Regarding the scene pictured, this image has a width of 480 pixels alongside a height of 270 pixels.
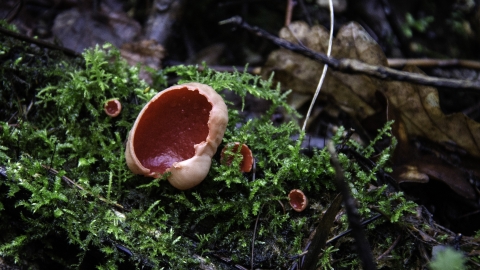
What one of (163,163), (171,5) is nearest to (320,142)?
(163,163)

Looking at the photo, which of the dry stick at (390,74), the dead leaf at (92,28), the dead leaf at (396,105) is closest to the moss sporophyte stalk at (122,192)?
the dead leaf at (396,105)

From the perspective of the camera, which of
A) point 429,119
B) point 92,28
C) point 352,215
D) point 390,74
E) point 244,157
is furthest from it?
point 92,28

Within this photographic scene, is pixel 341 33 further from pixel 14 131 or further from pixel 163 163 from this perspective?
pixel 14 131

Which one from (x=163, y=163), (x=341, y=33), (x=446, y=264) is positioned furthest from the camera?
(x=341, y=33)

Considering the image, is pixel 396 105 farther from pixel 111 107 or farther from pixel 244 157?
pixel 111 107

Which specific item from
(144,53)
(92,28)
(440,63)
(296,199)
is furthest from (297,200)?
(92,28)

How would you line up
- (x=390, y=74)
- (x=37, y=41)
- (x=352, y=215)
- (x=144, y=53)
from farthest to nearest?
(x=144, y=53) → (x=37, y=41) → (x=390, y=74) → (x=352, y=215)
